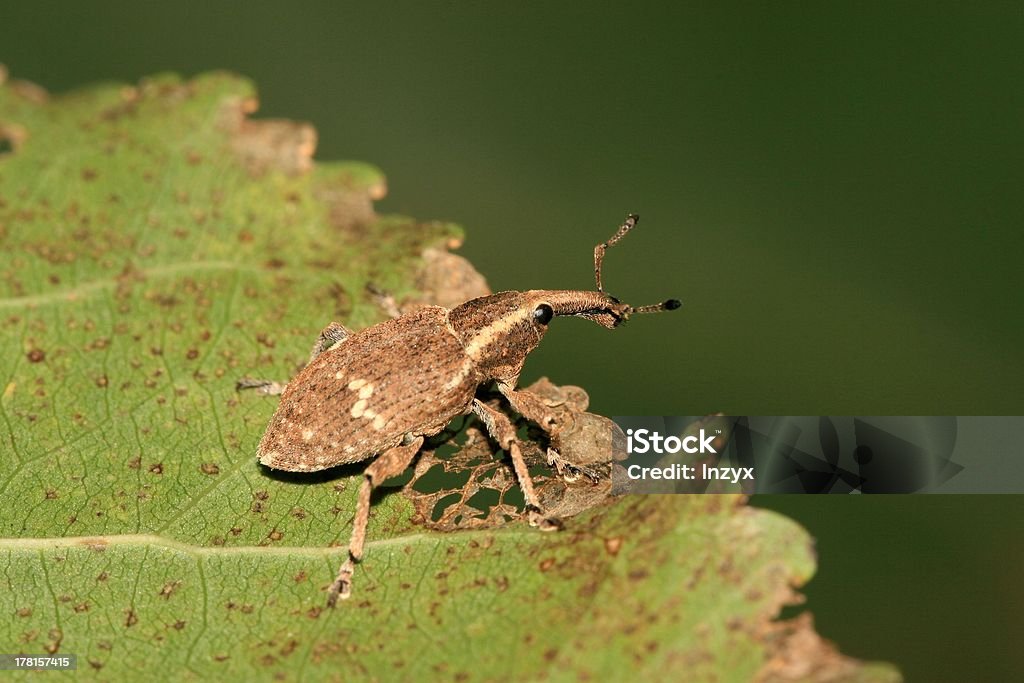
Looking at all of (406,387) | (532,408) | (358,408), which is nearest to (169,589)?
(358,408)

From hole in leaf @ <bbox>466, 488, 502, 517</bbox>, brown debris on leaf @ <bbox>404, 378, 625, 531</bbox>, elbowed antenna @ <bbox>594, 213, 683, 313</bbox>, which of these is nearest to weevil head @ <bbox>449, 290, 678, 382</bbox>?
elbowed antenna @ <bbox>594, 213, 683, 313</bbox>

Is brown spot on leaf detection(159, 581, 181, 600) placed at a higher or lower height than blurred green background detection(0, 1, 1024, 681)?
lower

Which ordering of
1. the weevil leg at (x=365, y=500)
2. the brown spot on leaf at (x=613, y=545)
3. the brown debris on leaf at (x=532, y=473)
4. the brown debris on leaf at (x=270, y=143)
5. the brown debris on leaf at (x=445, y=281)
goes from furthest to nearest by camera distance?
the brown debris on leaf at (x=270, y=143)
the brown debris on leaf at (x=445, y=281)
the brown debris on leaf at (x=532, y=473)
the weevil leg at (x=365, y=500)
the brown spot on leaf at (x=613, y=545)

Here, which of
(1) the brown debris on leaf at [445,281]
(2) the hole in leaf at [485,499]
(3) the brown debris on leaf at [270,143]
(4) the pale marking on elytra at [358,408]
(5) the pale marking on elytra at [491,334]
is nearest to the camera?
(2) the hole in leaf at [485,499]

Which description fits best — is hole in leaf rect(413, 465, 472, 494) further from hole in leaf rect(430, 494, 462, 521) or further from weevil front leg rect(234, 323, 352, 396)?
weevil front leg rect(234, 323, 352, 396)

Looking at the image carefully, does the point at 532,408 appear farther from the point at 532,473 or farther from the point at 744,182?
the point at 744,182

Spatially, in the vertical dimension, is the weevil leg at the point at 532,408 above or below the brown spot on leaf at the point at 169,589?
above

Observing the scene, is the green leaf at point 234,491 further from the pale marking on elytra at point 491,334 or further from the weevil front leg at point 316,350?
the pale marking on elytra at point 491,334

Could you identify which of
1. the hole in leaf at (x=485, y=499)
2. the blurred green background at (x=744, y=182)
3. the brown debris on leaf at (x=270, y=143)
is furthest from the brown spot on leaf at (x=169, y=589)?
the brown debris on leaf at (x=270, y=143)
